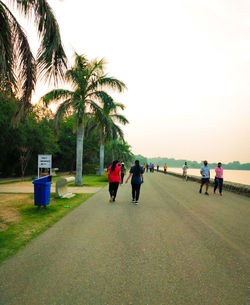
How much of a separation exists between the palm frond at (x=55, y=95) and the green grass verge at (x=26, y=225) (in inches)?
383

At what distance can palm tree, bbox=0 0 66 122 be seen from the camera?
20.0 feet

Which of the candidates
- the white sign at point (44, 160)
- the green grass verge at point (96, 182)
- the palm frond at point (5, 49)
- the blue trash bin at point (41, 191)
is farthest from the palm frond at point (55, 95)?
the palm frond at point (5, 49)

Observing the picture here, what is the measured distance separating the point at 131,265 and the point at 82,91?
15.6 m

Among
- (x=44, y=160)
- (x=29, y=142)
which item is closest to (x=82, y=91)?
(x=44, y=160)

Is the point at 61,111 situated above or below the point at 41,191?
above

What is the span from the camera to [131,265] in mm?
3701

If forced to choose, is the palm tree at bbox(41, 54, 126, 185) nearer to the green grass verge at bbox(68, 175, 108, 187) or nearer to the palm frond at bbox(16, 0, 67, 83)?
the green grass verge at bbox(68, 175, 108, 187)

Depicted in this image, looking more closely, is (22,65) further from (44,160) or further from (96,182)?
(96,182)

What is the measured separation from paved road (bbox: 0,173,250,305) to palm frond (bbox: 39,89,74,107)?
12.5 meters

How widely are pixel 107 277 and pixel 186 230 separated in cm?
315

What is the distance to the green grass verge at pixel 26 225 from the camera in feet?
14.9

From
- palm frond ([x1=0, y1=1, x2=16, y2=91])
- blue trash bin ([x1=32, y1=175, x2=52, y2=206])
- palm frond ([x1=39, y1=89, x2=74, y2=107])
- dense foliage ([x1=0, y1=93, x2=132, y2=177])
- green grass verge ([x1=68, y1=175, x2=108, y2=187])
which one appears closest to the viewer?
palm frond ([x1=0, y1=1, x2=16, y2=91])

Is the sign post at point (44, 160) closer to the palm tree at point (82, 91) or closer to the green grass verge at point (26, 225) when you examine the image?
the palm tree at point (82, 91)

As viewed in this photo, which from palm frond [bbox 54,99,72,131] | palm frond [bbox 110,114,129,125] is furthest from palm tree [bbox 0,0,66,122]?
palm frond [bbox 110,114,129,125]
